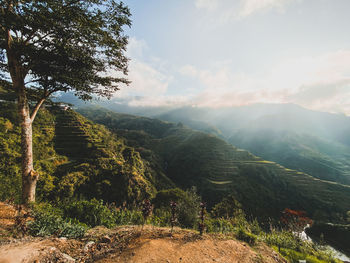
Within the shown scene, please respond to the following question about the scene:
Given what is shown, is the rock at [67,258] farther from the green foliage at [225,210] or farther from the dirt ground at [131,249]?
the green foliage at [225,210]

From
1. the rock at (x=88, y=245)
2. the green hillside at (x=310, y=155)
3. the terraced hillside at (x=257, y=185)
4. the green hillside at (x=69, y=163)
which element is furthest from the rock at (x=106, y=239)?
the green hillside at (x=310, y=155)

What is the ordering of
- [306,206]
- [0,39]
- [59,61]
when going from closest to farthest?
[0,39]
[59,61]
[306,206]

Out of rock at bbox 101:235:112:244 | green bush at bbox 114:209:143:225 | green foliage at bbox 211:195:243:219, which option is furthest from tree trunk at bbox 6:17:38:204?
green foliage at bbox 211:195:243:219

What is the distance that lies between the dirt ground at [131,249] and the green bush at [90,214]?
1.13 metres

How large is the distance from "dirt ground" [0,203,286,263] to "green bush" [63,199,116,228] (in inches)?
44.5

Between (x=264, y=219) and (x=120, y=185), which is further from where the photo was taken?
(x=264, y=219)

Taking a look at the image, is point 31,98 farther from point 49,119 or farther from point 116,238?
point 49,119

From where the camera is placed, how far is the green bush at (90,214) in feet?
17.0

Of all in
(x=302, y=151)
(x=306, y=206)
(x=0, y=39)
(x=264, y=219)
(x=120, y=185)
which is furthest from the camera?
(x=302, y=151)

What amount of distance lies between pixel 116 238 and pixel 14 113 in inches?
2330

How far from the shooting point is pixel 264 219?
51.1 meters

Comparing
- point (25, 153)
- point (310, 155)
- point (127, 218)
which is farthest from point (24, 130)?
point (310, 155)

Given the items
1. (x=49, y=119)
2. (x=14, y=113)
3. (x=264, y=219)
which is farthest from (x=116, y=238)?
(x=49, y=119)

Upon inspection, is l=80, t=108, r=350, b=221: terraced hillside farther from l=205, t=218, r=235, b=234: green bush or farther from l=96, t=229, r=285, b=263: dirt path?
l=96, t=229, r=285, b=263: dirt path
